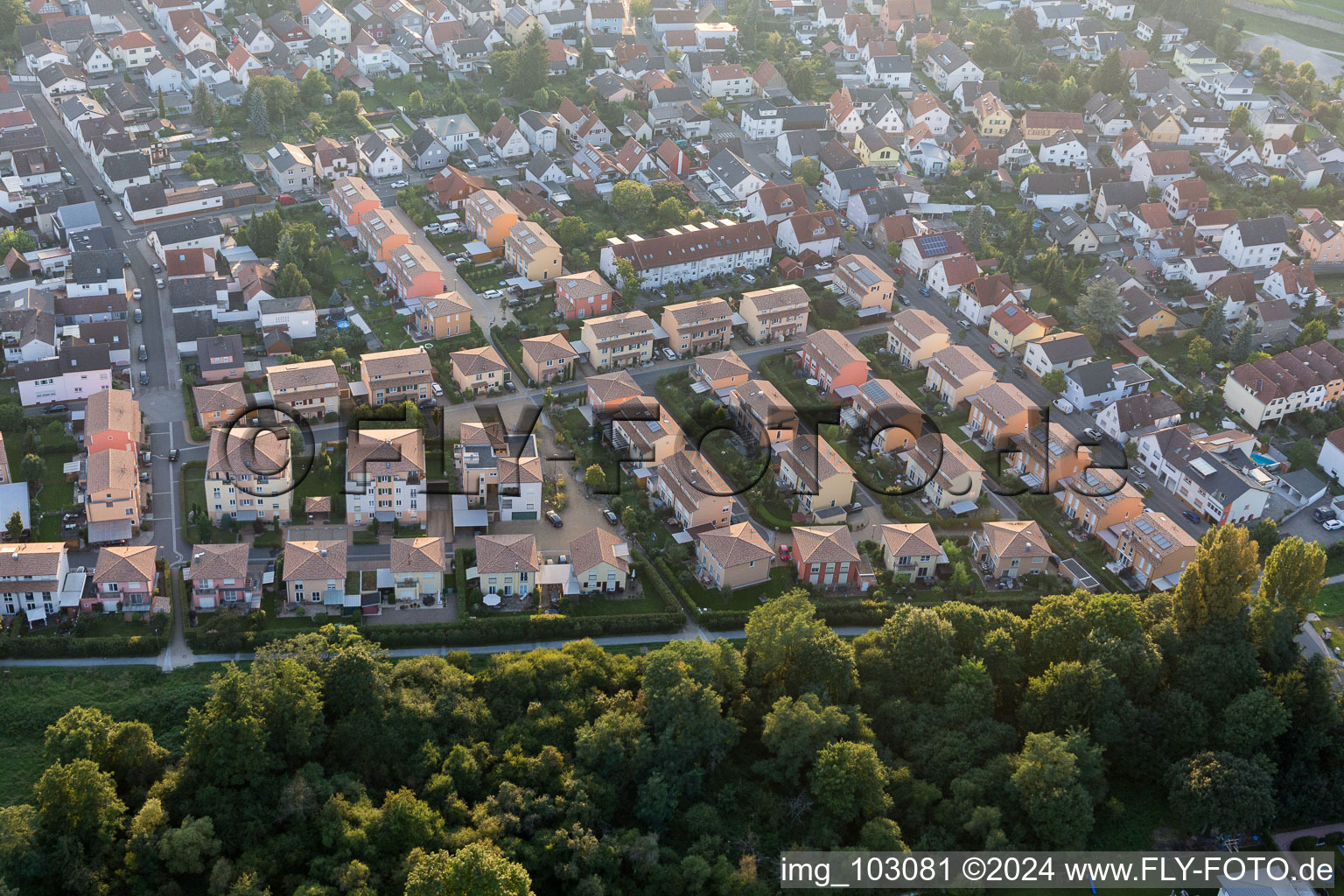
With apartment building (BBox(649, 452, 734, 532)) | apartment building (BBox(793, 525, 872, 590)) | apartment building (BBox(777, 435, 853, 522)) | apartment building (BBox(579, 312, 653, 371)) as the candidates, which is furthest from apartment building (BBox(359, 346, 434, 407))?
apartment building (BBox(793, 525, 872, 590))

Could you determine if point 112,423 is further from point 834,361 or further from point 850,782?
point 850,782

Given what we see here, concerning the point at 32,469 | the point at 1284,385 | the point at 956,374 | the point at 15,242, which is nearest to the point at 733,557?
the point at 956,374

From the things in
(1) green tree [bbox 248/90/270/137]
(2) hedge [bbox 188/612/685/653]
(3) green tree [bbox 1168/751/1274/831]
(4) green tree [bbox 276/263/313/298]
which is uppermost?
(1) green tree [bbox 248/90/270/137]

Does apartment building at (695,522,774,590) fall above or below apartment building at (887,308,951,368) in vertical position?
below

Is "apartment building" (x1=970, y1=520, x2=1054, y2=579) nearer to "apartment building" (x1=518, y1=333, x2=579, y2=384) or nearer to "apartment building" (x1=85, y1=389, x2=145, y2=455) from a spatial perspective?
"apartment building" (x1=518, y1=333, x2=579, y2=384)

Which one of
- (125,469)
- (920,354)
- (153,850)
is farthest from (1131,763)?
(125,469)

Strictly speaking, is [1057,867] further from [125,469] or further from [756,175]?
[756,175]

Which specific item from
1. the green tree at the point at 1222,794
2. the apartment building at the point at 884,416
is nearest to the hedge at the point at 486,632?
the apartment building at the point at 884,416
